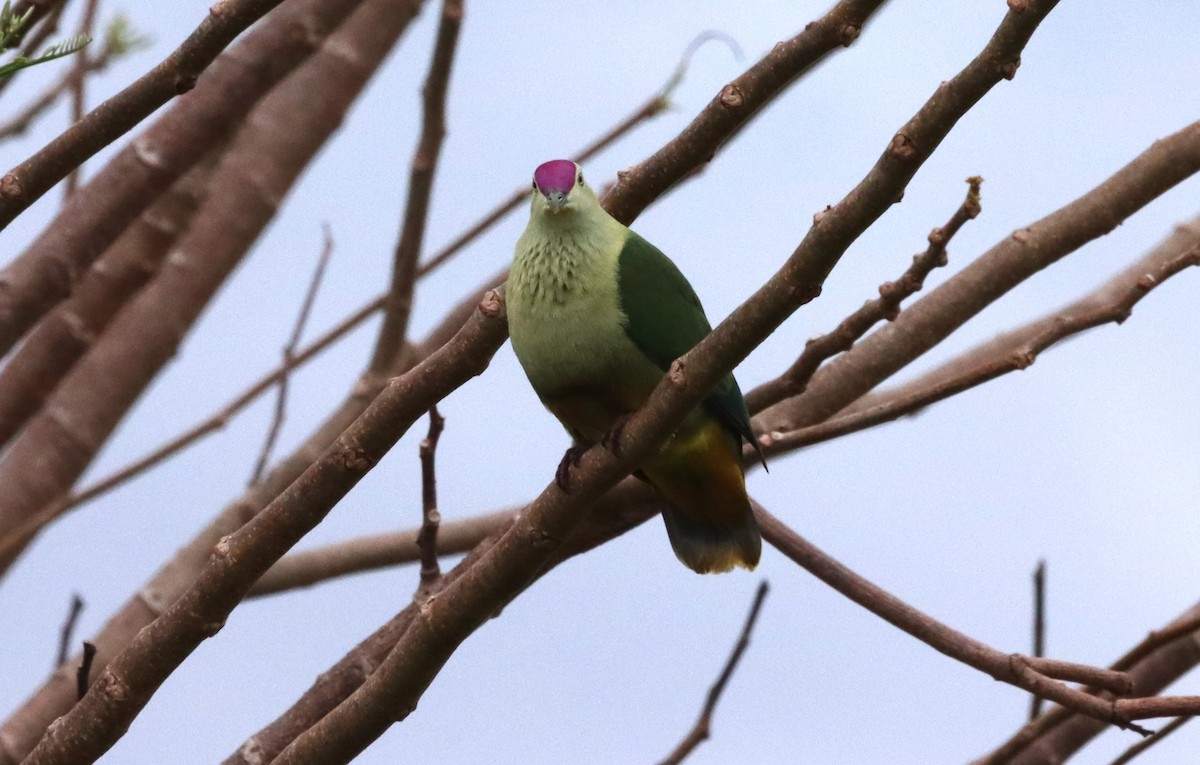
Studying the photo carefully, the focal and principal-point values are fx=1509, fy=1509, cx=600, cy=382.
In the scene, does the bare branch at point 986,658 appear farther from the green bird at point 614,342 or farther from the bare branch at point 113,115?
the bare branch at point 113,115

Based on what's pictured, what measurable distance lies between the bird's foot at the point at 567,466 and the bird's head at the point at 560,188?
47cm

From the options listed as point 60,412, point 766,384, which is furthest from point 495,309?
point 60,412

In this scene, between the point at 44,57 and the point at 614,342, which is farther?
the point at 614,342

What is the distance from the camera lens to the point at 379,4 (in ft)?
14.1

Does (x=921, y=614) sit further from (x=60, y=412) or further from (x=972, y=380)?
(x=60, y=412)

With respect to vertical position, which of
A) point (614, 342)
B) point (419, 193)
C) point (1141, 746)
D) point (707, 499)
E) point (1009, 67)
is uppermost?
point (419, 193)

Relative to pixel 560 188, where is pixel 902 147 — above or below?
below

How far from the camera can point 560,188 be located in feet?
9.66

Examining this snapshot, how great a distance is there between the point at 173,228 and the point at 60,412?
25.1 inches

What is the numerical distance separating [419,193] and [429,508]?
0.97 metres

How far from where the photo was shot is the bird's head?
2.93 meters

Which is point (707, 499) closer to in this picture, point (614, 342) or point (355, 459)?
point (614, 342)

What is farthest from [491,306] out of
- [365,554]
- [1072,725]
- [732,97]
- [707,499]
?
[1072,725]

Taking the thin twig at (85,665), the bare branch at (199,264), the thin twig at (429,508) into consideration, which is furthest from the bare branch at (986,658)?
the bare branch at (199,264)
